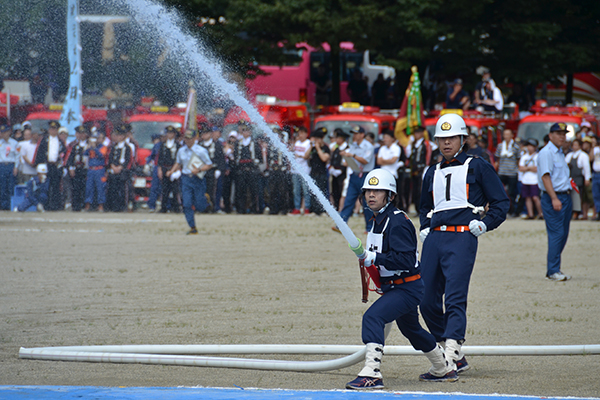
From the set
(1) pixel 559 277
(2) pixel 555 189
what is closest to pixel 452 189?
(2) pixel 555 189

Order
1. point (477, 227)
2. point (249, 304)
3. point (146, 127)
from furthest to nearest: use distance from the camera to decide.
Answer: point (146, 127) < point (249, 304) < point (477, 227)

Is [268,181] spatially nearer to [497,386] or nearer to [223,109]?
[223,109]

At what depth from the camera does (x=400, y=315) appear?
5.95 meters

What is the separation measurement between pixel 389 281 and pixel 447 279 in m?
0.66

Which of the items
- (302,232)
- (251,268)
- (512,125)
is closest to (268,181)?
(302,232)

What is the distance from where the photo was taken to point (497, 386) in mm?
6074

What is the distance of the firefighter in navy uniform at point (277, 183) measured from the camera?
2153 centimetres

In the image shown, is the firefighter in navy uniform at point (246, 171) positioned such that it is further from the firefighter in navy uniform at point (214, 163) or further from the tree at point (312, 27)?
the tree at point (312, 27)

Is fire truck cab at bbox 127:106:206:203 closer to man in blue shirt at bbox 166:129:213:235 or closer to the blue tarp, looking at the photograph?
man in blue shirt at bbox 166:129:213:235

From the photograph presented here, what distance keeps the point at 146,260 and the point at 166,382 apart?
6.75 m

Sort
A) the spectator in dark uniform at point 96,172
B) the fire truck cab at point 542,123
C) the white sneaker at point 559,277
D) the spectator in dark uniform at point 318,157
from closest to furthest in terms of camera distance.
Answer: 1. the white sneaker at point 559,277
2. the spectator in dark uniform at point 318,157
3. the spectator in dark uniform at point 96,172
4. the fire truck cab at point 542,123

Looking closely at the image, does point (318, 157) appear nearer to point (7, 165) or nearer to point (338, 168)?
point (338, 168)

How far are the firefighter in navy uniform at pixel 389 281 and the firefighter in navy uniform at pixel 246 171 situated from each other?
15538 millimetres

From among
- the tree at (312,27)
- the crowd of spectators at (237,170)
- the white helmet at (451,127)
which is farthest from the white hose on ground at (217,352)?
the tree at (312,27)
